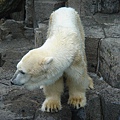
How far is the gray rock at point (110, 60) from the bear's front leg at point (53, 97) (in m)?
0.62

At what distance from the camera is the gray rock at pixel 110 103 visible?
10.0ft

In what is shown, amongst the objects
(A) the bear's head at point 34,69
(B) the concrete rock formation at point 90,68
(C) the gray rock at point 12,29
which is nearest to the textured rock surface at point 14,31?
(C) the gray rock at point 12,29

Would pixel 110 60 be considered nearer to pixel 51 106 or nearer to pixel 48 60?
pixel 51 106

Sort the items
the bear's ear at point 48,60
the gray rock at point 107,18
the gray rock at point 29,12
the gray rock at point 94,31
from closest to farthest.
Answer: the bear's ear at point 48,60 → the gray rock at point 94,31 → the gray rock at point 107,18 → the gray rock at point 29,12

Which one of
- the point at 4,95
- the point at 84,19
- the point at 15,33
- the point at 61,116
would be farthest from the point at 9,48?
the point at 61,116

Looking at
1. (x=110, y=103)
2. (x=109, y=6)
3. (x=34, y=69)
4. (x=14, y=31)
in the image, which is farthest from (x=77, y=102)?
(x=14, y=31)

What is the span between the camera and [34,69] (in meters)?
2.40

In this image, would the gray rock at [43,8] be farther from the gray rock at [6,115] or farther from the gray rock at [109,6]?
the gray rock at [6,115]

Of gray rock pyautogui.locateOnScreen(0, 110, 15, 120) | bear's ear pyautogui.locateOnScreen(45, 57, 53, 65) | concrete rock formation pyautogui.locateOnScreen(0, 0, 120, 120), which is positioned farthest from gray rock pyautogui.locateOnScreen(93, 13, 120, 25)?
bear's ear pyautogui.locateOnScreen(45, 57, 53, 65)

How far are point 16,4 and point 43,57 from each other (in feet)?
7.22

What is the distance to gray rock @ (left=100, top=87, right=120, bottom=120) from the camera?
306cm

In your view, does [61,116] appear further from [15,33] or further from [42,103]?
[15,33]

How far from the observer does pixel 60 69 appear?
8.18 feet

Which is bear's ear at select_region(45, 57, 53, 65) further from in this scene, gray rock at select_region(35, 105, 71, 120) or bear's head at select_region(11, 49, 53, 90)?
gray rock at select_region(35, 105, 71, 120)
